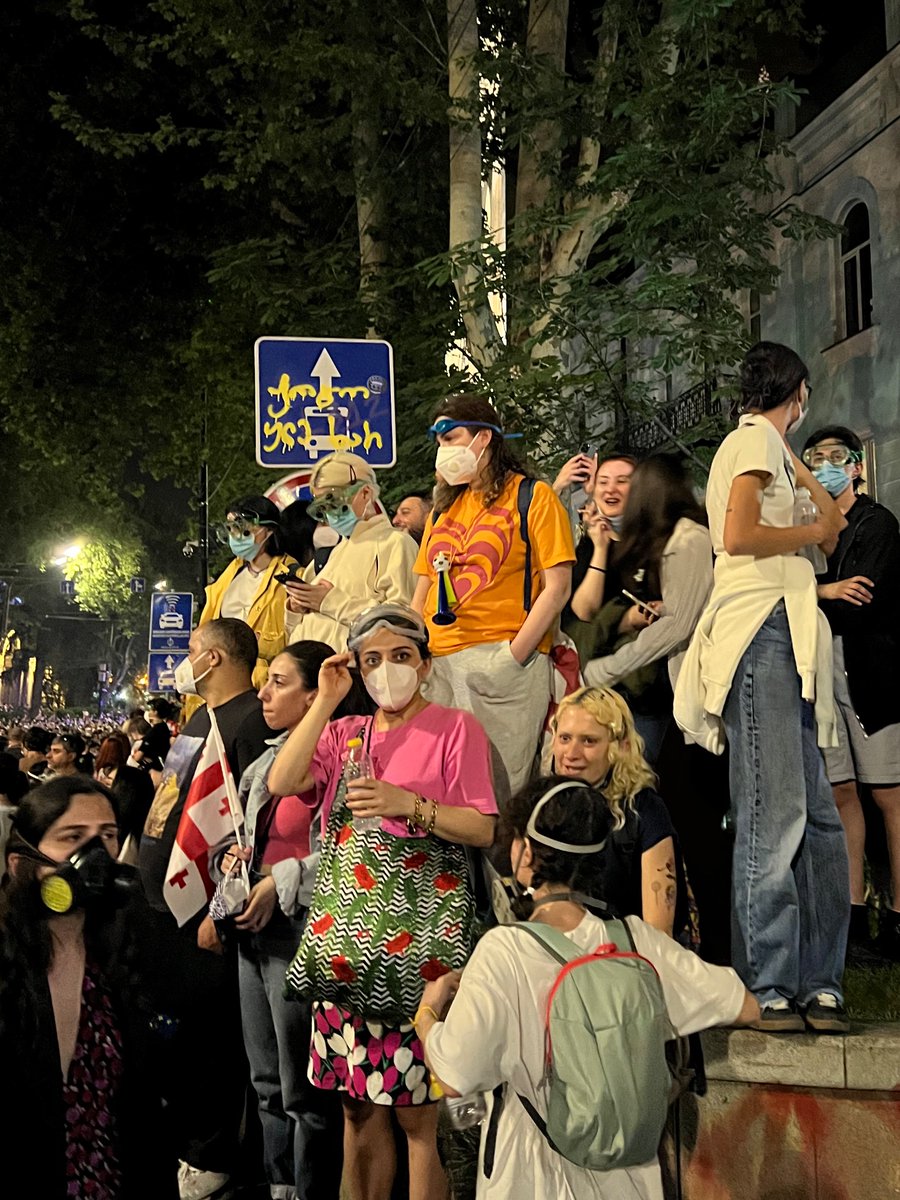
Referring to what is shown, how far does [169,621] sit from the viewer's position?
78.8 ft

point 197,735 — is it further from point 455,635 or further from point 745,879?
point 745,879

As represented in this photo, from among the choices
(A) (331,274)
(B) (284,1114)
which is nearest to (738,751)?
(B) (284,1114)

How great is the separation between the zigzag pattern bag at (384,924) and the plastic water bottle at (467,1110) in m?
0.91

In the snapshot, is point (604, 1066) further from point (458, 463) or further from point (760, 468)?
point (458, 463)

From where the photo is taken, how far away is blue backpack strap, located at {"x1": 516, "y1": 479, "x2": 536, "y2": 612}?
6.13m

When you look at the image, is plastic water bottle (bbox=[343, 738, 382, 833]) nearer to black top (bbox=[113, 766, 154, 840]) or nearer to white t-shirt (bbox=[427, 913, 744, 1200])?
white t-shirt (bbox=[427, 913, 744, 1200])

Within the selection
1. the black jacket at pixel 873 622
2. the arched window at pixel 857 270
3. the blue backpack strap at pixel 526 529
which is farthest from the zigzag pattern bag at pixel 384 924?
the arched window at pixel 857 270

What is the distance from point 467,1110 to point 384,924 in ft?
3.46

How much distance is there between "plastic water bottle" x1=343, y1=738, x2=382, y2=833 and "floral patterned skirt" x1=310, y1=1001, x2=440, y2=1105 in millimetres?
615

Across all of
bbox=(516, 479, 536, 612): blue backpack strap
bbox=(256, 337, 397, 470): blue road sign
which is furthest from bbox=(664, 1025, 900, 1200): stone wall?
bbox=(256, 337, 397, 470): blue road sign

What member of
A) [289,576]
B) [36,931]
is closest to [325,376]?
[289,576]

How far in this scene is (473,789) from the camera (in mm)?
5043

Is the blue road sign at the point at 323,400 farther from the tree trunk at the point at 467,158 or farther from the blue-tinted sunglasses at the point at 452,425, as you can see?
the blue-tinted sunglasses at the point at 452,425

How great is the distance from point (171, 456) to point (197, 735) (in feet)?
69.7
